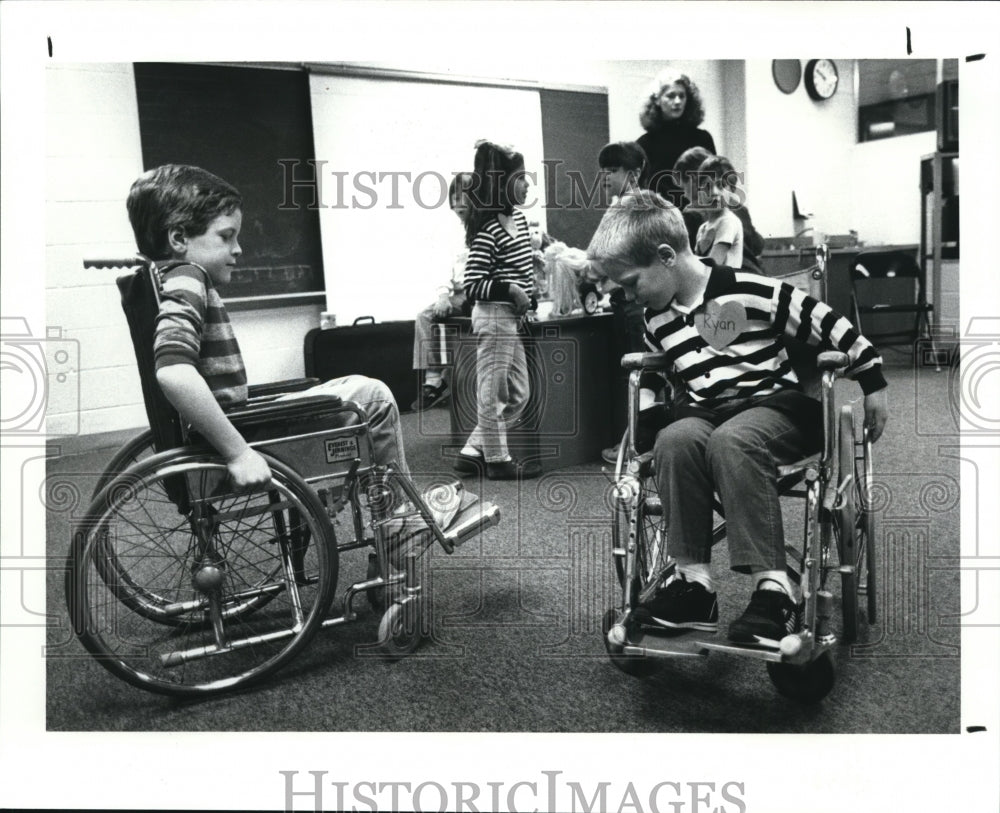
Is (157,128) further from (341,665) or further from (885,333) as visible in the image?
(885,333)

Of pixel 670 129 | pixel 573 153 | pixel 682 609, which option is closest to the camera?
pixel 682 609

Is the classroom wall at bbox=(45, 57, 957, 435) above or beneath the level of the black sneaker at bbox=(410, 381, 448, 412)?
above

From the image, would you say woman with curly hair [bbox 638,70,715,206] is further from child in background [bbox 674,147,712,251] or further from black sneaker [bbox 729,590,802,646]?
black sneaker [bbox 729,590,802,646]

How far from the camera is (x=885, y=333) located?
169 centimetres

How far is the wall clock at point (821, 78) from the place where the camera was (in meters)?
1.38

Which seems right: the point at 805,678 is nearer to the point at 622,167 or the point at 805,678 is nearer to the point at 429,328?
the point at 622,167

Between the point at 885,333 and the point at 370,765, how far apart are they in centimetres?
124

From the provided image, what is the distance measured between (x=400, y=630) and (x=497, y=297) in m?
0.89

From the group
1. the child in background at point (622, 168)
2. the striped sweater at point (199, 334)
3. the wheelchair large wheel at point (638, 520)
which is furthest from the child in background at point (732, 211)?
the striped sweater at point (199, 334)

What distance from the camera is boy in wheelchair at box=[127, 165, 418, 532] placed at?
1.33m

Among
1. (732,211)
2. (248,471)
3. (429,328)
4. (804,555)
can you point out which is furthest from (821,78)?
(248,471)

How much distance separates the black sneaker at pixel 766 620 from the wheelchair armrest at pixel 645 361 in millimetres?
405

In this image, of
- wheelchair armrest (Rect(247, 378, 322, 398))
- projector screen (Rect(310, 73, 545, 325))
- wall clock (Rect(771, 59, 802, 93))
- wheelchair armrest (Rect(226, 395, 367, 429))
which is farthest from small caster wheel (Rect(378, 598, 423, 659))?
wall clock (Rect(771, 59, 802, 93))

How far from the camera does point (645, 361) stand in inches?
56.9
